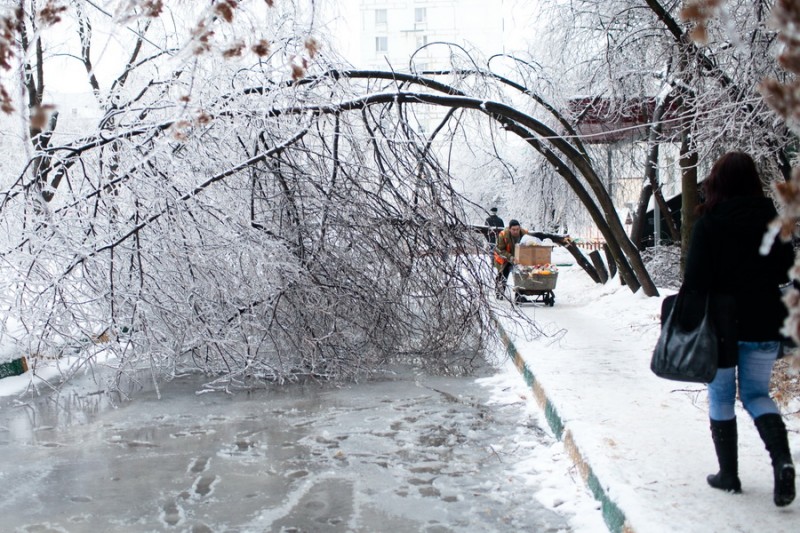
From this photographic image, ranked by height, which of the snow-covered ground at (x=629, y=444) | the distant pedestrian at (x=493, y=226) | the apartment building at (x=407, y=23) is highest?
the apartment building at (x=407, y=23)

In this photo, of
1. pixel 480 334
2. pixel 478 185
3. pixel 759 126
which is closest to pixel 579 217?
pixel 478 185

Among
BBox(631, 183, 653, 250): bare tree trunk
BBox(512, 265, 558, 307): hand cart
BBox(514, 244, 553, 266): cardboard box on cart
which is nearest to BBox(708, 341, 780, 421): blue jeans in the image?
BBox(512, 265, 558, 307): hand cart

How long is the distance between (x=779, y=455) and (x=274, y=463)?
3259mm

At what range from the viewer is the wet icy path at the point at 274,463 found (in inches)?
183

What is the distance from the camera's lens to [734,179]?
4355 millimetres

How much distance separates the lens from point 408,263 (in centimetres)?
895

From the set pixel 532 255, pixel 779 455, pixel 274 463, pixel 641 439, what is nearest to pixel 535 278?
pixel 532 255

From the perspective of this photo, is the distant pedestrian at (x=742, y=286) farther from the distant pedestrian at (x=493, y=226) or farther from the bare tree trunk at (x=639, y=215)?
the bare tree trunk at (x=639, y=215)

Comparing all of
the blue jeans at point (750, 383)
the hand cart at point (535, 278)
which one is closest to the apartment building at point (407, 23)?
the hand cart at point (535, 278)

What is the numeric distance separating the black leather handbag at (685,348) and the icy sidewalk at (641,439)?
67 cm

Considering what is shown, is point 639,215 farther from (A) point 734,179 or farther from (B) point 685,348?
(B) point 685,348

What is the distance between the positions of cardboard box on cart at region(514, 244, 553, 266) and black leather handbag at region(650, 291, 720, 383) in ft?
36.8

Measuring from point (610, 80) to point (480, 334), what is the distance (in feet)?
21.5

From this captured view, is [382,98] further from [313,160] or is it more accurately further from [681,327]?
[681,327]
